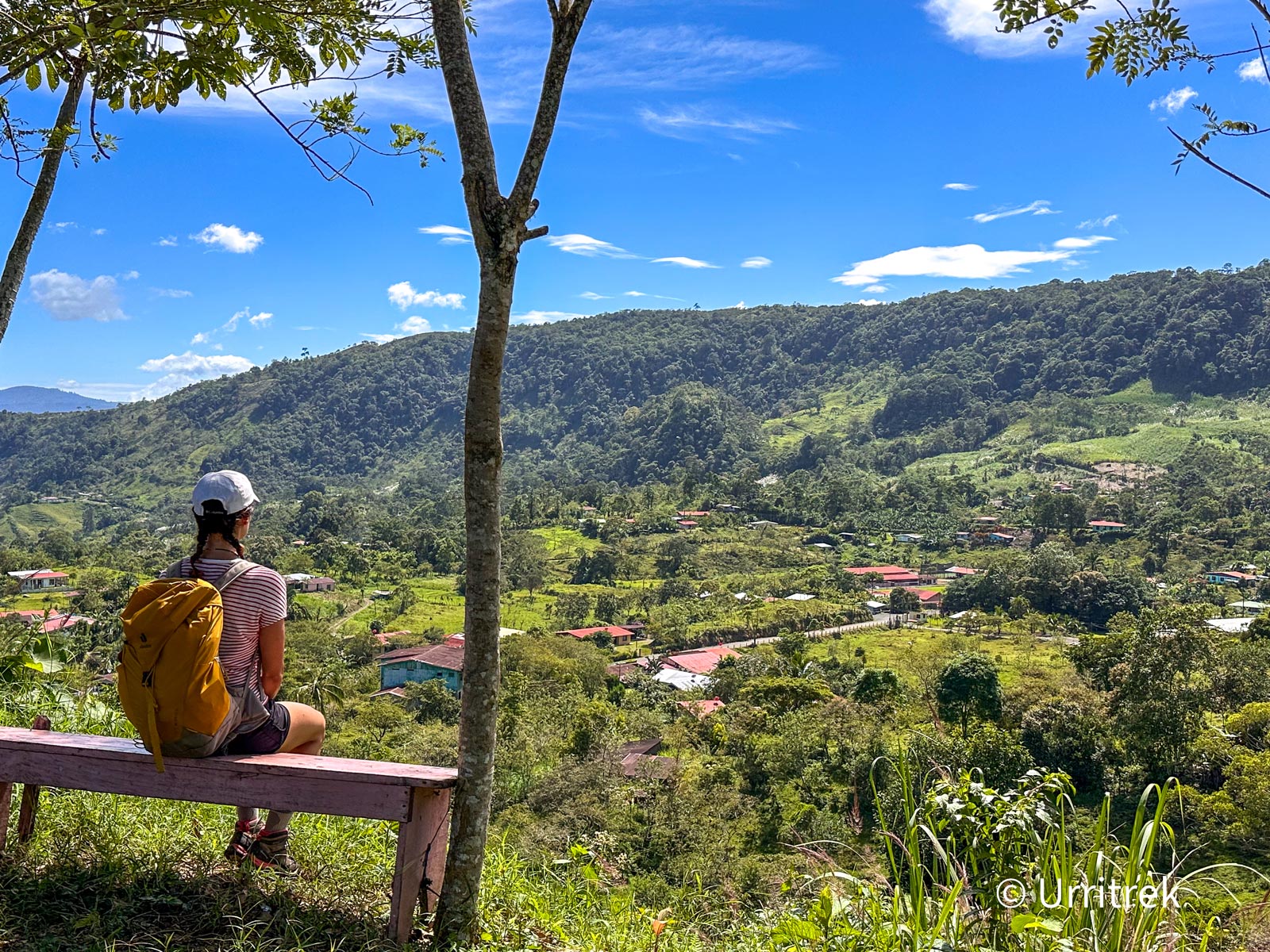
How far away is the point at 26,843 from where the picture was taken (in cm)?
228

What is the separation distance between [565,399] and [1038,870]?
11147 cm

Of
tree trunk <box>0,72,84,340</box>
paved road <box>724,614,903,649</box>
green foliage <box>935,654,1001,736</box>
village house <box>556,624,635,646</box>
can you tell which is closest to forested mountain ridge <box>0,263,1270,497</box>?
paved road <box>724,614,903,649</box>

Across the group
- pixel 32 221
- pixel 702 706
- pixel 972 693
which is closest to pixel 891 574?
pixel 702 706

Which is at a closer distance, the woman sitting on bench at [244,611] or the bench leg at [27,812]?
the woman sitting on bench at [244,611]

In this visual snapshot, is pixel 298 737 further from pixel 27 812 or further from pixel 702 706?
pixel 702 706

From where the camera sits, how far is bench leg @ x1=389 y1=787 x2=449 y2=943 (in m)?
1.97

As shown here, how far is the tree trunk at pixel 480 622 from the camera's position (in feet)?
6.64

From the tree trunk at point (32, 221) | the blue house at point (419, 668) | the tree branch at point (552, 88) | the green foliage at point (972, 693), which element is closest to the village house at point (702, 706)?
the green foliage at point (972, 693)

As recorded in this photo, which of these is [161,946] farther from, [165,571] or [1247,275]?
[1247,275]

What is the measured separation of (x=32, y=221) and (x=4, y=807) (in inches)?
83.9

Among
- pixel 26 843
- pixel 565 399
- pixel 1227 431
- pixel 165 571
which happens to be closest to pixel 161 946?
pixel 26 843

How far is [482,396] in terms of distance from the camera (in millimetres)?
2059

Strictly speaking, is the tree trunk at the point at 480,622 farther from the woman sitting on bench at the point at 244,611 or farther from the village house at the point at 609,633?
the village house at the point at 609,633

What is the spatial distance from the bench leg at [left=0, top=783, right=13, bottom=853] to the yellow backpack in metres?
0.57
